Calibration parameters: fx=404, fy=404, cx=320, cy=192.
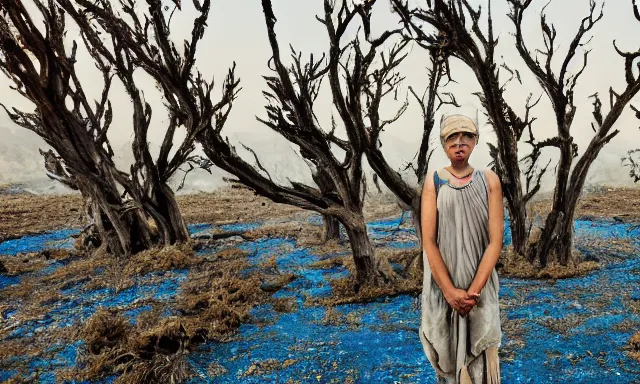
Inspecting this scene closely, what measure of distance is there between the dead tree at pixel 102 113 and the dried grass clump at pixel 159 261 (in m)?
0.86

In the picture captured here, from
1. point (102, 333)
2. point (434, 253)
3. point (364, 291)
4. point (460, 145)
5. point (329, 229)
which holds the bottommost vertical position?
point (102, 333)

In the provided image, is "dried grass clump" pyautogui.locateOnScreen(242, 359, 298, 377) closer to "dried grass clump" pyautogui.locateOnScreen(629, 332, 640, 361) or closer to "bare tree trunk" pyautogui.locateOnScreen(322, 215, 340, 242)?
"dried grass clump" pyautogui.locateOnScreen(629, 332, 640, 361)

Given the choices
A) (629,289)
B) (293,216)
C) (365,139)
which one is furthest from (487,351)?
(293,216)

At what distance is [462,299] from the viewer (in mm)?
2258

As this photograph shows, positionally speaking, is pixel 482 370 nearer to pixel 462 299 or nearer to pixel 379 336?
pixel 462 299

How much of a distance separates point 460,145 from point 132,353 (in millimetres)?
3730

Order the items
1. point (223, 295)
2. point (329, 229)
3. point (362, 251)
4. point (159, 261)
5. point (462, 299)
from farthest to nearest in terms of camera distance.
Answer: point (329, 229) → point (159, 261) → point (362, 251) → point (223, 295) → point (462, 299)

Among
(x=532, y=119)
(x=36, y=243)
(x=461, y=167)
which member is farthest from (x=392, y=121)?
(x=36, y=243)

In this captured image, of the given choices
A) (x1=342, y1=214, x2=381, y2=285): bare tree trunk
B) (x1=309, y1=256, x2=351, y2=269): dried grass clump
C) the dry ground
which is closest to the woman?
(x1=342, y1=214, x2=381, y2=285): bare tree trunk

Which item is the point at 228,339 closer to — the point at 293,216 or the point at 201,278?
the point at 201,278

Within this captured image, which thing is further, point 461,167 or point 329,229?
point 329,229

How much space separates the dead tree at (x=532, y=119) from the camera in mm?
6445

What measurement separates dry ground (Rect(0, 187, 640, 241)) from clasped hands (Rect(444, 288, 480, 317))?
12.4 meters

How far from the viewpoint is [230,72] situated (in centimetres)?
658
